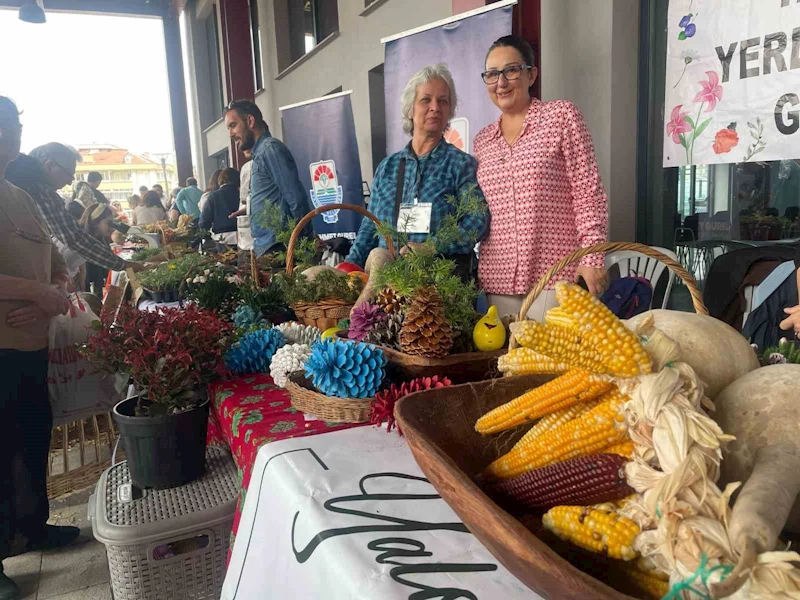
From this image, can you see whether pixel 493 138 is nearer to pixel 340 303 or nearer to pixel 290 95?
pixel 340 303

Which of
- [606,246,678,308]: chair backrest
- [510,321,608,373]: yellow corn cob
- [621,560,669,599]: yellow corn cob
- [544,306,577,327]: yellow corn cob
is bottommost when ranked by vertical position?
[621,560,669,599]: yellow corn cob

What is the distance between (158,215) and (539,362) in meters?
8.38

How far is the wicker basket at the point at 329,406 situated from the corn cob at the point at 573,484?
48 cm

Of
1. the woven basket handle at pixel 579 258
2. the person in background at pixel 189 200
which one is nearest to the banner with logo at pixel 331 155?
the person in background at pixel 189 200

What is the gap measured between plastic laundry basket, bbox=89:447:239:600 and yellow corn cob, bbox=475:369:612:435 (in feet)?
2.78

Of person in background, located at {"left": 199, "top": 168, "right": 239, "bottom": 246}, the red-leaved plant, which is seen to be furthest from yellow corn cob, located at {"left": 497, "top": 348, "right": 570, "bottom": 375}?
person in background, located at {"left": 199, "top": 168, "right": 239, "bottom": 246}

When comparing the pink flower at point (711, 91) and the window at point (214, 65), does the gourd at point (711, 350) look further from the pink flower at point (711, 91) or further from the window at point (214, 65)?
the window at point (214, 65)

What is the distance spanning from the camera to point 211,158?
13430 millimetres

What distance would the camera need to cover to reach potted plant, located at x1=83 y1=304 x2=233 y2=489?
124 centimetres

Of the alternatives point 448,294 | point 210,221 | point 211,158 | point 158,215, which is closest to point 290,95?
point 158,215

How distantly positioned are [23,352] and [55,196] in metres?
0.76

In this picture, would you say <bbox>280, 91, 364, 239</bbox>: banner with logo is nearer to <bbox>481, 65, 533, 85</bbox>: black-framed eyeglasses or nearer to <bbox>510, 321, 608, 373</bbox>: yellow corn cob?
<bbox>481, 65, 533, 85</bbox>: black-framed eyeglasses

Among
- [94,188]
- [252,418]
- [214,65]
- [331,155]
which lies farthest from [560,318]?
[214,65]

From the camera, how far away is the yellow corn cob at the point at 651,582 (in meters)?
Answer: 0.48
